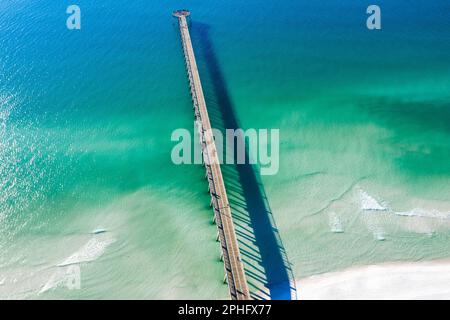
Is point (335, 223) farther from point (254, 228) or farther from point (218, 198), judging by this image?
point (218, 198)

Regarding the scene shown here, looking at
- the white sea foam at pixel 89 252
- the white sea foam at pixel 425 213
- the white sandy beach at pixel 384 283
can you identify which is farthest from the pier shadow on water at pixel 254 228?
the white sea foam at pixel 425 213

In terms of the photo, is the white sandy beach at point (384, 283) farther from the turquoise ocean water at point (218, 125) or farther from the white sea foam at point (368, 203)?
the white sea foam at point (368, 203)

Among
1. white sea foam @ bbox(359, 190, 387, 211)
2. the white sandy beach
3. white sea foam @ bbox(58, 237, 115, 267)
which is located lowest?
the white sandy beach

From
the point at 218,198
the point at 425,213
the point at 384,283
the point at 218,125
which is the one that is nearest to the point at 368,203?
the point at 425,213

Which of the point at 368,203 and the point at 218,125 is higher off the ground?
the point at 218,125

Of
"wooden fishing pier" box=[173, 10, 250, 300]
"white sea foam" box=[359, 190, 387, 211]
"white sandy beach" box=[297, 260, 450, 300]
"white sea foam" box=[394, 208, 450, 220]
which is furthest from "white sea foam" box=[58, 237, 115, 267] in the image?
"white sea foam" box=[394, 208, 450, 220]

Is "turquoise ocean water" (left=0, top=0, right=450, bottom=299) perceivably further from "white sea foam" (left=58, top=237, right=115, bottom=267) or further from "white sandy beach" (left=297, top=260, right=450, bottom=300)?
"white sandy beach" (left=297, top=260, right=450, bottom=300)
